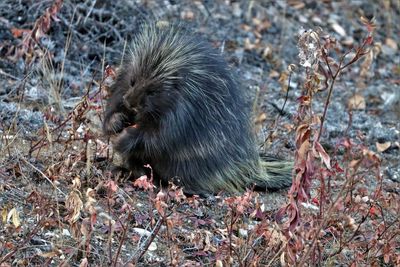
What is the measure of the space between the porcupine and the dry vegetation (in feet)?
0.52

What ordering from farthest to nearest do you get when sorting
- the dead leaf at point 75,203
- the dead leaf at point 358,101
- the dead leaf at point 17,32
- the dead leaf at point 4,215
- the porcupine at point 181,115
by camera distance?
1. the dead leaf at point 358,101
2. the dead leaf at point 17,32
3. the porcupine at point 181,115
4. the dead leaf at point 4,215
5. the dead leaf at point 75,203

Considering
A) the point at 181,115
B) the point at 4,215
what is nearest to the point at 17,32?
the point at 181,115

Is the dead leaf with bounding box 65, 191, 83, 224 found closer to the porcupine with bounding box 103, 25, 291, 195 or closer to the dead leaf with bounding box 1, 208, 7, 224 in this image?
the dead leaf with bounding box 1, 208, 7, 224

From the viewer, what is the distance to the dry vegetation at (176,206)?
12.5ft

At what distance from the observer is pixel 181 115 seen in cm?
506

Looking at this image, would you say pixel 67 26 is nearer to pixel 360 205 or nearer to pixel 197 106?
pixel 197 106

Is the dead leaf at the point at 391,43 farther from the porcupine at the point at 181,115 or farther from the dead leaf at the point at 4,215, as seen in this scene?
the dead leaf at the point at 4,215

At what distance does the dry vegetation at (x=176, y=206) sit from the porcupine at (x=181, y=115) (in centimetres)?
16

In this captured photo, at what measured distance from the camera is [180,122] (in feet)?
16.6

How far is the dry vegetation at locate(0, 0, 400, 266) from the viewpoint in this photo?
12.5 feet

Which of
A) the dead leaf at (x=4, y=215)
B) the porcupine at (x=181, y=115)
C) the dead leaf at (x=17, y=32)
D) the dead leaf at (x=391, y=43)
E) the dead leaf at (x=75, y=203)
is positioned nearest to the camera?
the dead leaf at (x=75, y=203)

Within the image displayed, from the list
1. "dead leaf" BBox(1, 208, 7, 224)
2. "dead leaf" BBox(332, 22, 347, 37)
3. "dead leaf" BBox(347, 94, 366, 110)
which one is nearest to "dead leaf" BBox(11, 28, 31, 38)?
"dead leaf" BBox(347, 94, 366, 110)

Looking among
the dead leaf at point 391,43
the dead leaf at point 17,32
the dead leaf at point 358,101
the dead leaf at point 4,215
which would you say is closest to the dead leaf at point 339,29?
the dead leaf at point 391,43

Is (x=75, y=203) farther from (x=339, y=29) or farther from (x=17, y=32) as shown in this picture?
(x=339, y=29)
